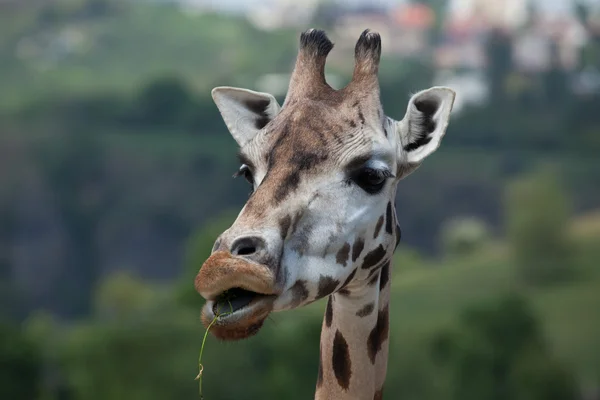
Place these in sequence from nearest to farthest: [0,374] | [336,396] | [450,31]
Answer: [336,396]
[0,374]
[450,31]

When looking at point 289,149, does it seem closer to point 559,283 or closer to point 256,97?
point 256,97

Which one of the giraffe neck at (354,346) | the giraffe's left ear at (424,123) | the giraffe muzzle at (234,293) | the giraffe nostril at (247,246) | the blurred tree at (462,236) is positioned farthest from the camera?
the blurred tree at (462,236)

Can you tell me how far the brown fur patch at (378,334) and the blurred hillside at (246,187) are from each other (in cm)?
4877

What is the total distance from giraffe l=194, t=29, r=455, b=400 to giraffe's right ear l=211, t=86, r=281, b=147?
0.01 metres

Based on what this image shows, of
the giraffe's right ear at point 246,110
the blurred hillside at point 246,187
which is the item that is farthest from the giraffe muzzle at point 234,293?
the blurred hillside at point 246,187

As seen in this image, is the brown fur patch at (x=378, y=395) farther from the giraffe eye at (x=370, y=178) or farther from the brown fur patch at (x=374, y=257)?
the giraffe eye at (x=370, y=178)

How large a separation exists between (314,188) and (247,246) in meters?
0.85

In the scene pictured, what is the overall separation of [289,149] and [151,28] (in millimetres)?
126036

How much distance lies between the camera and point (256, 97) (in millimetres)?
9414

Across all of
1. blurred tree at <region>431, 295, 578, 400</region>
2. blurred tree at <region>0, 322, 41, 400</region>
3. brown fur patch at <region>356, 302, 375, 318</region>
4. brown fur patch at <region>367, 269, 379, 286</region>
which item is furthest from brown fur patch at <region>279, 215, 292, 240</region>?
blurred tree at <region>431, 295, 578, 400</region>

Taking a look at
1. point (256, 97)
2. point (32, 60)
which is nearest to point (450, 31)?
point (32, 60)

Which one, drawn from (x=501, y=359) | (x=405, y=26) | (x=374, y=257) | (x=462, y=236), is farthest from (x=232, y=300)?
(x=405, y=26)

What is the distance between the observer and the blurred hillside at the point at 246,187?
6794 centimetres

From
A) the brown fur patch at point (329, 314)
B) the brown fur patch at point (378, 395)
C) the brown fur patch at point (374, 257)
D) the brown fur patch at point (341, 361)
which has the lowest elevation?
the brown fur patch at point (378, 395)
